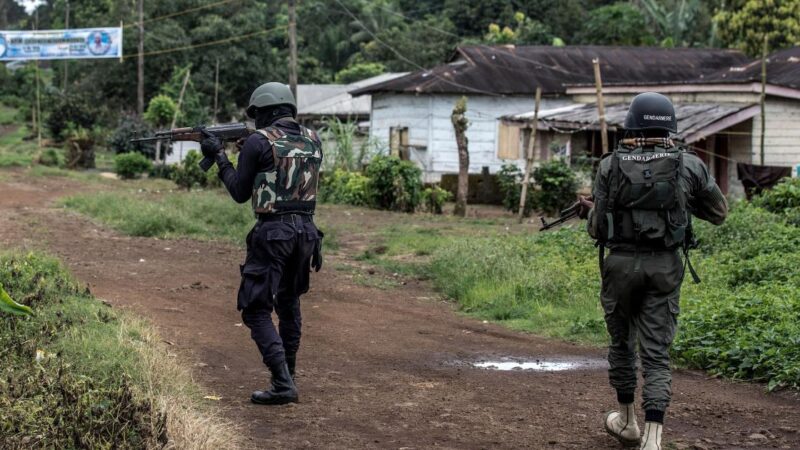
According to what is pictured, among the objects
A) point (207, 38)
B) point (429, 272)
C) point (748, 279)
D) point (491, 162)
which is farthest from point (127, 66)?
point (748, 279)

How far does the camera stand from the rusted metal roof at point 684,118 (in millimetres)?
20219

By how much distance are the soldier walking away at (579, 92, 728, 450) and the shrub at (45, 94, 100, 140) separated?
3391 cm

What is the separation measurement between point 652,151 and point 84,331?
360cm

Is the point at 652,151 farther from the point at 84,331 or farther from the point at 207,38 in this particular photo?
the point at 207,38

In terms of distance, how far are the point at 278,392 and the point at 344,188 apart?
1775 cm

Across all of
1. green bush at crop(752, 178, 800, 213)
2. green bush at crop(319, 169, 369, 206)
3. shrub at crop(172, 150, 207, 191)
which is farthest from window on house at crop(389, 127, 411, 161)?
green bush at crop(752, 178, 800, 213)

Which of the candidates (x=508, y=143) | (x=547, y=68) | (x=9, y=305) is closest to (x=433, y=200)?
(x=508, y=143)

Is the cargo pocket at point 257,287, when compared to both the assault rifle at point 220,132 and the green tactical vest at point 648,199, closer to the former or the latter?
the assault rifle at point 220,132

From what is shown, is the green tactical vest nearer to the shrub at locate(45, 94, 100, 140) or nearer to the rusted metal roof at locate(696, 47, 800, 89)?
the rusted metal roof at locate(696, 47, 800, 89)

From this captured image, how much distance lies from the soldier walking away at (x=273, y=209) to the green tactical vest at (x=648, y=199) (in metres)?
1.81

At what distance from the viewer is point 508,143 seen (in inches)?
1185

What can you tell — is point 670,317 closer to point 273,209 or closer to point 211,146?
point 273,209

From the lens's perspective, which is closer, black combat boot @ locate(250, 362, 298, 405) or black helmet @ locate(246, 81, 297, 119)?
black combat boot @ locate(250, 362, 298, 405)

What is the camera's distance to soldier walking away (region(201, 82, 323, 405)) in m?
6.07
